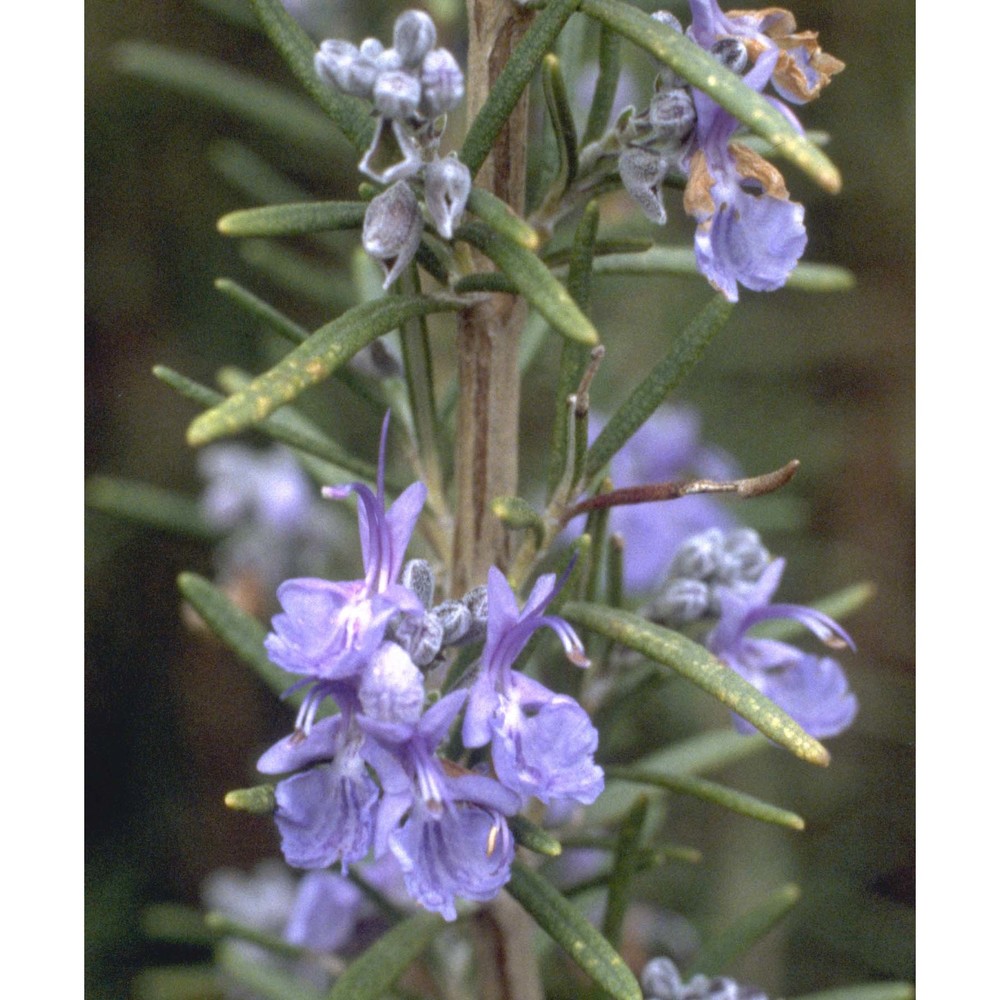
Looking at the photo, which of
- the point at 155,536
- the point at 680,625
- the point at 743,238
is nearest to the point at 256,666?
the point at 680,625

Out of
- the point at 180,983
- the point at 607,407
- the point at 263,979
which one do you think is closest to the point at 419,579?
the point at 263,979

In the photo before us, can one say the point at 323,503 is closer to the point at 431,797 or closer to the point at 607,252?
the point at 607,252

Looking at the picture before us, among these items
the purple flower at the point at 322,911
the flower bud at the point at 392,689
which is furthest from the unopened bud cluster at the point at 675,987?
the flower bud at the point at 392,689

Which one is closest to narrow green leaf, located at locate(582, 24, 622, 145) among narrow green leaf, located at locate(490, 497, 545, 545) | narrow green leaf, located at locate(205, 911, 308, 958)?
narrow green leaf, located at locate(490, 497, 545, 545)

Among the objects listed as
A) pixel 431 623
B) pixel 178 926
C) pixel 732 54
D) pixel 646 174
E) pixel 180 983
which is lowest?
pixel 180 983

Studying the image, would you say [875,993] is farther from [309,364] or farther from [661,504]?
[309,364]

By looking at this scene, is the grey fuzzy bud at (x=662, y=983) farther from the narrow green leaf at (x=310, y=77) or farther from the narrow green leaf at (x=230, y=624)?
the narrow green leaf at (x=310, y=77)
